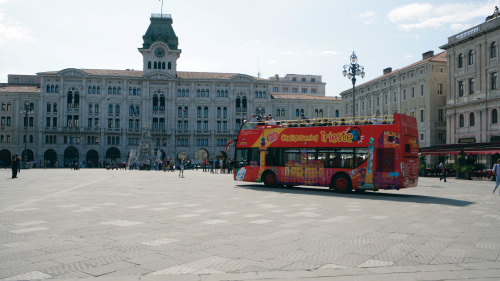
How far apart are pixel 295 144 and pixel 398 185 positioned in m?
5.33

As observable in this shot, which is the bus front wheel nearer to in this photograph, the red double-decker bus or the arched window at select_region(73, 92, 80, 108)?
the red double-decker bus

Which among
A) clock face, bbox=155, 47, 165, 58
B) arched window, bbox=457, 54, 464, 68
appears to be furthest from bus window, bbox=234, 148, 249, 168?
clock face, bbox=155, 47, 165, 58

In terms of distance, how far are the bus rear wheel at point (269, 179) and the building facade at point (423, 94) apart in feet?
103

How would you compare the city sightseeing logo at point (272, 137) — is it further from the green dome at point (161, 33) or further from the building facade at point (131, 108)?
the green dome at point (161, 33)

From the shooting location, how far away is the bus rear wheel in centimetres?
2130

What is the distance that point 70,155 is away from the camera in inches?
2849

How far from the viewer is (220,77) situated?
76.6m

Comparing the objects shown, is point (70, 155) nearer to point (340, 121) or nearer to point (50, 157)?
point (50, 157)

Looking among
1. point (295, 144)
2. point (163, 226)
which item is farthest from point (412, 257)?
point (295, 144)

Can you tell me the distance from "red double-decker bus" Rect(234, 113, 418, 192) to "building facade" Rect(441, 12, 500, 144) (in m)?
25.4

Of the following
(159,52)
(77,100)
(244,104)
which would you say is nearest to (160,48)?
(159,52)

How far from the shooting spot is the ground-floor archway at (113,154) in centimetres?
7319

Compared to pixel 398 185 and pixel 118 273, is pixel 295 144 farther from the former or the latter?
pixel 118 273

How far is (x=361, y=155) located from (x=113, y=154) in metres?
63.1
